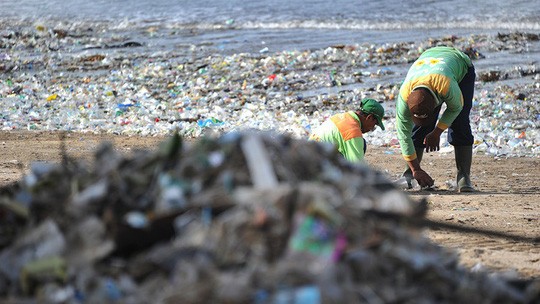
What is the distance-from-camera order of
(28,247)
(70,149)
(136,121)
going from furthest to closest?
1. (136,121)
2. (70,149)
3. (28,247)

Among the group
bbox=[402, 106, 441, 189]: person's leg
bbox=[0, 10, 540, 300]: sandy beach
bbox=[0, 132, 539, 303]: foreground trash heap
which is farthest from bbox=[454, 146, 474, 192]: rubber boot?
bbox=[0, 132, 539, 303]: foreground trash heap

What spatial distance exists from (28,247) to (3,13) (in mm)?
22689

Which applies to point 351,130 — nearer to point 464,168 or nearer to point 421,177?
point 421,177

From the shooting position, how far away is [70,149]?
357 inches

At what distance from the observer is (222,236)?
9.06 feet

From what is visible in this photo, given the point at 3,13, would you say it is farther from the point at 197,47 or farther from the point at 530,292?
the point at 530,292

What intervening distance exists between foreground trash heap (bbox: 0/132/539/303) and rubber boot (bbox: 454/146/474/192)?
167 inches

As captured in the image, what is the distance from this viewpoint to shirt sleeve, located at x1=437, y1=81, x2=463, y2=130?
22.3 feet

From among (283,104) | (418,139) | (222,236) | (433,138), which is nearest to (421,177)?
(433,138)

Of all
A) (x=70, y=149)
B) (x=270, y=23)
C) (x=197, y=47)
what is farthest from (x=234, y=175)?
(x=270, y=23)

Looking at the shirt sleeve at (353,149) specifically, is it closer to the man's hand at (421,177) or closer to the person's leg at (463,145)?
the man's hand at (421,177)

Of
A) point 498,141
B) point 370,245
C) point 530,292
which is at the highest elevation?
point 370,245

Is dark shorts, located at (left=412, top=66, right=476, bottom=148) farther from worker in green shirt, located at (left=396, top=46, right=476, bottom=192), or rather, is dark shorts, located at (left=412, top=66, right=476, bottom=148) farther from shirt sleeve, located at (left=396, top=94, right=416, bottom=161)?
shirt sleeve, located at (left=396, top=94, right=416, bottom=161)

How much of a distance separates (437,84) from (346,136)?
852 millimetres
